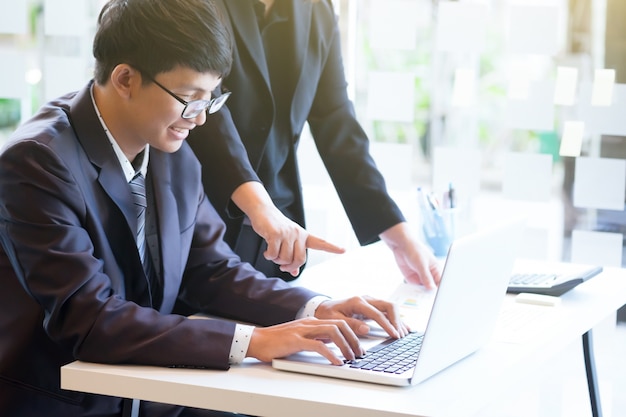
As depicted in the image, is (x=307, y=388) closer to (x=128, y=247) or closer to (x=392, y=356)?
(x=392, y=356)

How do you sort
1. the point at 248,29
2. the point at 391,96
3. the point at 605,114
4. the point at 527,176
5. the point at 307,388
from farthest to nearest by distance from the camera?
the point at 391,96 < the point at 527,176 < the point at 605,114 < the point at 248,29 < the point at 307,388

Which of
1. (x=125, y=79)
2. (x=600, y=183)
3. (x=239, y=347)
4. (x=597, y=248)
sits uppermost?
→ (x=125, y=79)

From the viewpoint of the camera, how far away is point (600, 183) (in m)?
3.35

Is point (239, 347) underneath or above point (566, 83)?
underneath

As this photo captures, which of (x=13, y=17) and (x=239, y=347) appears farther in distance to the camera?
(x=13, y=17)

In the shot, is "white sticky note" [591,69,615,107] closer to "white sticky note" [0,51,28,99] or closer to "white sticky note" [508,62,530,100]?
"white sticky note" [508,62,530,100]

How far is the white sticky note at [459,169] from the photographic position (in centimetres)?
346

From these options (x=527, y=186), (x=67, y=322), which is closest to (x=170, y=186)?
(x=67, y=322)

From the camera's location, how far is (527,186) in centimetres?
340

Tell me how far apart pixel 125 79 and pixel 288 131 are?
63cm

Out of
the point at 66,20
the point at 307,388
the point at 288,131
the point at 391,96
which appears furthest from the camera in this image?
the point at 66,20

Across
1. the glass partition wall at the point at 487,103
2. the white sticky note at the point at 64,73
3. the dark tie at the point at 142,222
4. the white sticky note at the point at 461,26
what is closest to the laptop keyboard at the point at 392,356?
the dark tie at the point at 142,222

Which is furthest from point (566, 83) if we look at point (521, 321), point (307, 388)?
point (307, 388)

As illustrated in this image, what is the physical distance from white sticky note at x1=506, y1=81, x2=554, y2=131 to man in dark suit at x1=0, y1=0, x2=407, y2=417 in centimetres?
172
